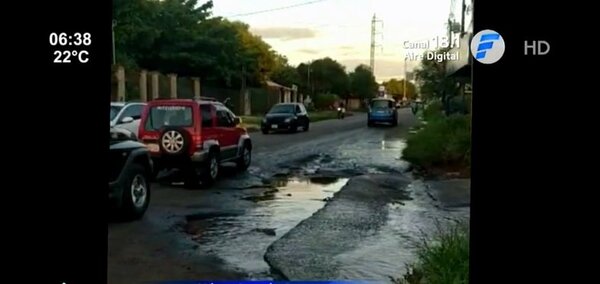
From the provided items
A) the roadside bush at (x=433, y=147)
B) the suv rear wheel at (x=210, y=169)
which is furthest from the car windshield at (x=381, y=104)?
the suv rear wheel at (x=210, y=169)

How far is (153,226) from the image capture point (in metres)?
4.71

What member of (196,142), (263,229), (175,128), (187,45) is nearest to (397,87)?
(187,45)

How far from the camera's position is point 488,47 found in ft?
4.62

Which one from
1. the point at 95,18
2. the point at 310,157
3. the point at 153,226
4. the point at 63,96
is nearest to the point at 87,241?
the point at 63,96

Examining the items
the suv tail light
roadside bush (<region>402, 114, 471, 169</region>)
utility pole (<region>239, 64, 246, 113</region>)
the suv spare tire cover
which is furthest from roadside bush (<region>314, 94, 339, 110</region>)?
the suv tail light

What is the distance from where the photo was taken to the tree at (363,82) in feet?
7.16

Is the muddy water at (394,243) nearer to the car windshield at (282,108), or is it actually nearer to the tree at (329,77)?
the tree at (329,77)

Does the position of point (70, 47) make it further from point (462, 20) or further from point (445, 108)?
point (445, 108)

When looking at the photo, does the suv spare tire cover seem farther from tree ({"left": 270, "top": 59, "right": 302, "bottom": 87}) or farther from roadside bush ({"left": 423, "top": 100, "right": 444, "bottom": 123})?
roadside bush ({"left": 423, "top": 100, "right": 444, "bottom": 123})

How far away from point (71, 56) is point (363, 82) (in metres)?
1.17

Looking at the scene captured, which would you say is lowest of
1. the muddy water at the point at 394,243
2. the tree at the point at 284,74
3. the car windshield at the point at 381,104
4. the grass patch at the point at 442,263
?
the muddy water at the point at 394,243

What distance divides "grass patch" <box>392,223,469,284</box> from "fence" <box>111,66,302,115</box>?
0.94 meters

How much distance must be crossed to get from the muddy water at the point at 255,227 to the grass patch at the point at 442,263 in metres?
0.75

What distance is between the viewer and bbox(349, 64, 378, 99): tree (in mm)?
2184
